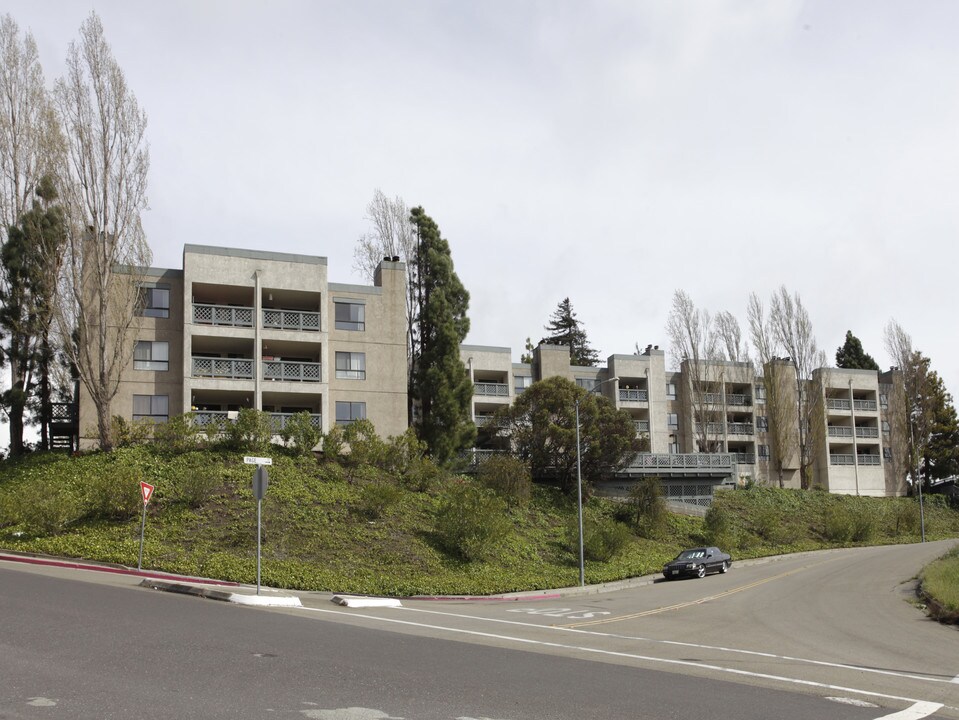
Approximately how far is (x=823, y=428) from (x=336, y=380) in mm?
43953

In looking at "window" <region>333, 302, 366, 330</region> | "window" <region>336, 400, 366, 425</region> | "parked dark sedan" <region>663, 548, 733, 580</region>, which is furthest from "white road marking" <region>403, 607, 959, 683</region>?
"window" <region>333, 302, 366, 330</region>

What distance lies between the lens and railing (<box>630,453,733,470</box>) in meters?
50.7

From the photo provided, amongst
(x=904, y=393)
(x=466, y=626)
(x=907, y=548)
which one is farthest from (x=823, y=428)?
(x=466, y=626)

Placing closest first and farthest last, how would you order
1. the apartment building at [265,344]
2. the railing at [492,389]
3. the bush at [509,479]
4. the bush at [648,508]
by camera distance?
the apartment building at [265,344] → the bush at [509,479] → the bush at [648,508] → the railing at [492,389]

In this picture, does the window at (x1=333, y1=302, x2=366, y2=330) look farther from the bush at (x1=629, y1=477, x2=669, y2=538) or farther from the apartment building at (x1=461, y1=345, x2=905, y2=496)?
the bush at (x1=629, y1=477, x2=669, y2=538)

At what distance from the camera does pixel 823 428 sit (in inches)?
2662

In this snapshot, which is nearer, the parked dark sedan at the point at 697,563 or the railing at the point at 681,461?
the parked dark sedan at the point at 697,563


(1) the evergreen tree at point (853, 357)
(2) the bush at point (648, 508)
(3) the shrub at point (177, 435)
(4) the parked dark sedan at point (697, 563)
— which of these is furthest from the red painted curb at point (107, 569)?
(1) the evergreen tree at point (853, 357)

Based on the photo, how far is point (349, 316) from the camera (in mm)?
42812

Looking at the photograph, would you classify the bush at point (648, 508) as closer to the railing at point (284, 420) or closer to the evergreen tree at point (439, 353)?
the evergreen tree at point (439, 353)

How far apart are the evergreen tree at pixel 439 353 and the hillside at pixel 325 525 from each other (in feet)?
10.2

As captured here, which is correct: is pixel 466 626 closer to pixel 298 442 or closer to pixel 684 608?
pixel 684 608

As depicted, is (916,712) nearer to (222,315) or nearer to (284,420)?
(284,420)

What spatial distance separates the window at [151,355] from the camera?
39.0 meters
